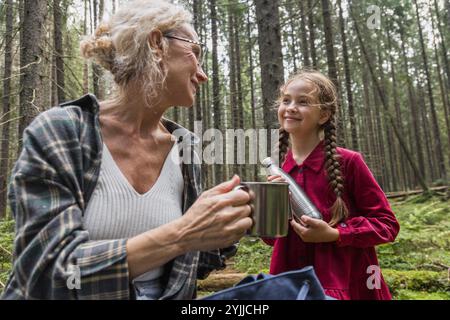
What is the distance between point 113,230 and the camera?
54.0 inches

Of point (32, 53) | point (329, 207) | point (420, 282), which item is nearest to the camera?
point (329, 207)

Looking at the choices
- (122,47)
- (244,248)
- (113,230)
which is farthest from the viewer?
(244,248)

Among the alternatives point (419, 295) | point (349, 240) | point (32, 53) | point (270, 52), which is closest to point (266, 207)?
point (349, 240)

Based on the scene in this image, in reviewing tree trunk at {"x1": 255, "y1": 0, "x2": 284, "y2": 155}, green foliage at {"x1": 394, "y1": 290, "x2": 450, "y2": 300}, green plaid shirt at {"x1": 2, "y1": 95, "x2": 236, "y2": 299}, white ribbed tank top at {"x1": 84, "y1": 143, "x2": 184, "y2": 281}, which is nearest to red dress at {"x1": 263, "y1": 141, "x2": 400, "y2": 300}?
white ribbed tank top at {"x1": 84, "y1": 143, "x2": 184, "y2": 281}

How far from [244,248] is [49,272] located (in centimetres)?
677

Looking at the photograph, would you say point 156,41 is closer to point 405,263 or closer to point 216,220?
point 216,220

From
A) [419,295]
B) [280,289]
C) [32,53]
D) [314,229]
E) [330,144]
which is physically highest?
[32,53]

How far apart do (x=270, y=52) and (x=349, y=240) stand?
13.2 feet

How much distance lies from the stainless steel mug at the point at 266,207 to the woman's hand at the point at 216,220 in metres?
0.04

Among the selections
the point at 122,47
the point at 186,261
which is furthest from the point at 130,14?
the point at 186,261

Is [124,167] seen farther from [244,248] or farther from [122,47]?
[244,248]

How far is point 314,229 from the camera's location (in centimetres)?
165

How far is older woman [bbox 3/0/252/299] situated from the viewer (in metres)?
1.06

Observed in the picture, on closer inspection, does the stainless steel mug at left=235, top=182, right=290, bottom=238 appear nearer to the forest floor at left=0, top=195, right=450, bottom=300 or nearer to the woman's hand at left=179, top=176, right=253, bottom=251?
the woman's hand at left=179, top=176, right=253, bottom=251
